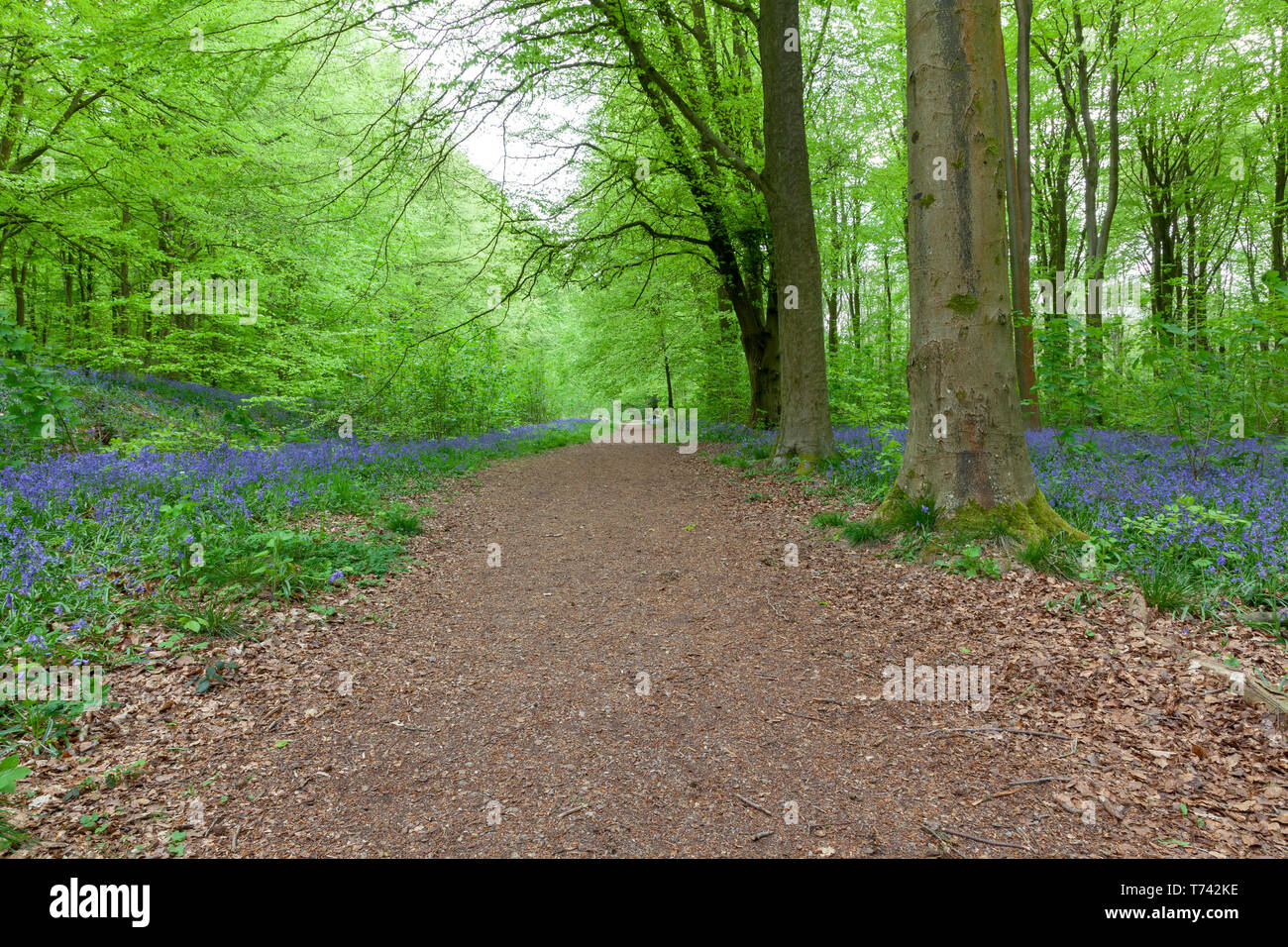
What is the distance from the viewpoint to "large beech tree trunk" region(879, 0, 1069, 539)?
5.11 meters

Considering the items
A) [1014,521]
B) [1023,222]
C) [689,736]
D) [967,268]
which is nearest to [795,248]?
[967,268]

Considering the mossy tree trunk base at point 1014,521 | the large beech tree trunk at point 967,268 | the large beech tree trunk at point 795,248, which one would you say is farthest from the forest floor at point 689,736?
the large beech tree trunk at point 795,248

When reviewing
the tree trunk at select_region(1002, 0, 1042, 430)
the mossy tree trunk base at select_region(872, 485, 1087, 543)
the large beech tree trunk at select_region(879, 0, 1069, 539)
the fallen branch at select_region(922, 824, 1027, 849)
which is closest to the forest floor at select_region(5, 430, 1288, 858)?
the fallen branch at select_region(922, 824, 1027, 849)

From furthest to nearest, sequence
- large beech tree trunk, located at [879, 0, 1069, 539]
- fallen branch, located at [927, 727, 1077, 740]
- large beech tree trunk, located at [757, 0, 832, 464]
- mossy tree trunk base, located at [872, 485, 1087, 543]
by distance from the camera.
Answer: large beech tree trunk, located at [757, 0, 832, 464], large beech tree trunk, located at [879, 0, 1069, 539], mossy tree trunk base, located at [872, 485, 1087, 543], fallen branch, located at [927, 727, 1077, 740]

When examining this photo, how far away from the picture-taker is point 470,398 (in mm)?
14969

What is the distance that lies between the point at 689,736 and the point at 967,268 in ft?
15.2

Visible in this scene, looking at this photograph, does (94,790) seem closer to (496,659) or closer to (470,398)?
(496,659)

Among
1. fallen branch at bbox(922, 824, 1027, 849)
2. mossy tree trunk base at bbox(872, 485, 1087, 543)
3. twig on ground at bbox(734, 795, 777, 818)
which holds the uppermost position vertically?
mossy tree trunk base at bbox(872, 485, 1087, 543)

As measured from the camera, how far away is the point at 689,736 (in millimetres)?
3020

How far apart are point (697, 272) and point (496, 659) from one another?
543 inches

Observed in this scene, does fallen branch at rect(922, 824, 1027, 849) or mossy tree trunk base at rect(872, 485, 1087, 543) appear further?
mossy tree trunk base at rect(872, 485, 1087, 543)

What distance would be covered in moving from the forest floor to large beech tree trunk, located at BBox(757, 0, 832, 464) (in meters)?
4.59

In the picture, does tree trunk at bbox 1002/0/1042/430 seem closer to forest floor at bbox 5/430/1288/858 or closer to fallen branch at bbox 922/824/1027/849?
forest floor at bbox 5/430/1288/858

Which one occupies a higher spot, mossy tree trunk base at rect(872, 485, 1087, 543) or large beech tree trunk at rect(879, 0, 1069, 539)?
large beech tree trunk at rect(879, 0, 1069, 539)
